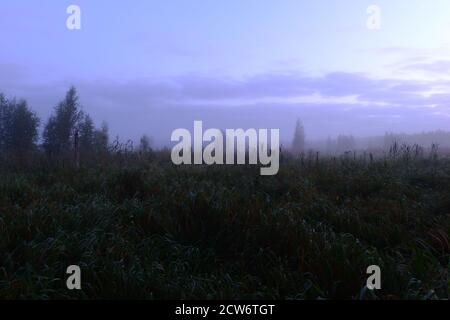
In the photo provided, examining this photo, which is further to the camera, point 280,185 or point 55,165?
point 55,165

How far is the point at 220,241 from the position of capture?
484cm

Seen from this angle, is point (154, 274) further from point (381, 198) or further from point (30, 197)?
point (381, 198)

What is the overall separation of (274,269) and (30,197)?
13.1 ft

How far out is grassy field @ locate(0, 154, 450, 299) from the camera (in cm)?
360

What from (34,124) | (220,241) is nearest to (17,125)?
(34,124)

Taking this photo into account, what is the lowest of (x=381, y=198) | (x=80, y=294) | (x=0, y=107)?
(x=80, y=294)

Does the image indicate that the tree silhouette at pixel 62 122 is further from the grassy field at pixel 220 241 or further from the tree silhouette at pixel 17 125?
the grassy field at pixel 220 241

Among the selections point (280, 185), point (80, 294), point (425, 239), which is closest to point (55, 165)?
point (280, 185)

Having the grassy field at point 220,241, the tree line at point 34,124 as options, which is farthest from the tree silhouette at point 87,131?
the grassy field at point 220,241

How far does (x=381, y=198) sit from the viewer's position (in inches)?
264

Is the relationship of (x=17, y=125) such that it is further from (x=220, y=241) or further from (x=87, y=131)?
(x=220, y=241)

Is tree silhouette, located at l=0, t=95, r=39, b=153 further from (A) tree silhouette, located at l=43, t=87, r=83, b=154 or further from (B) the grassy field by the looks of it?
(B) the grassy field

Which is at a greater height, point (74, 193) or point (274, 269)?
point (74, 193)

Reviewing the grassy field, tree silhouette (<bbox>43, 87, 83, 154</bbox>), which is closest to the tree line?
tree silhouette (<bbox>43, 87, 83, 154</bbox>)
